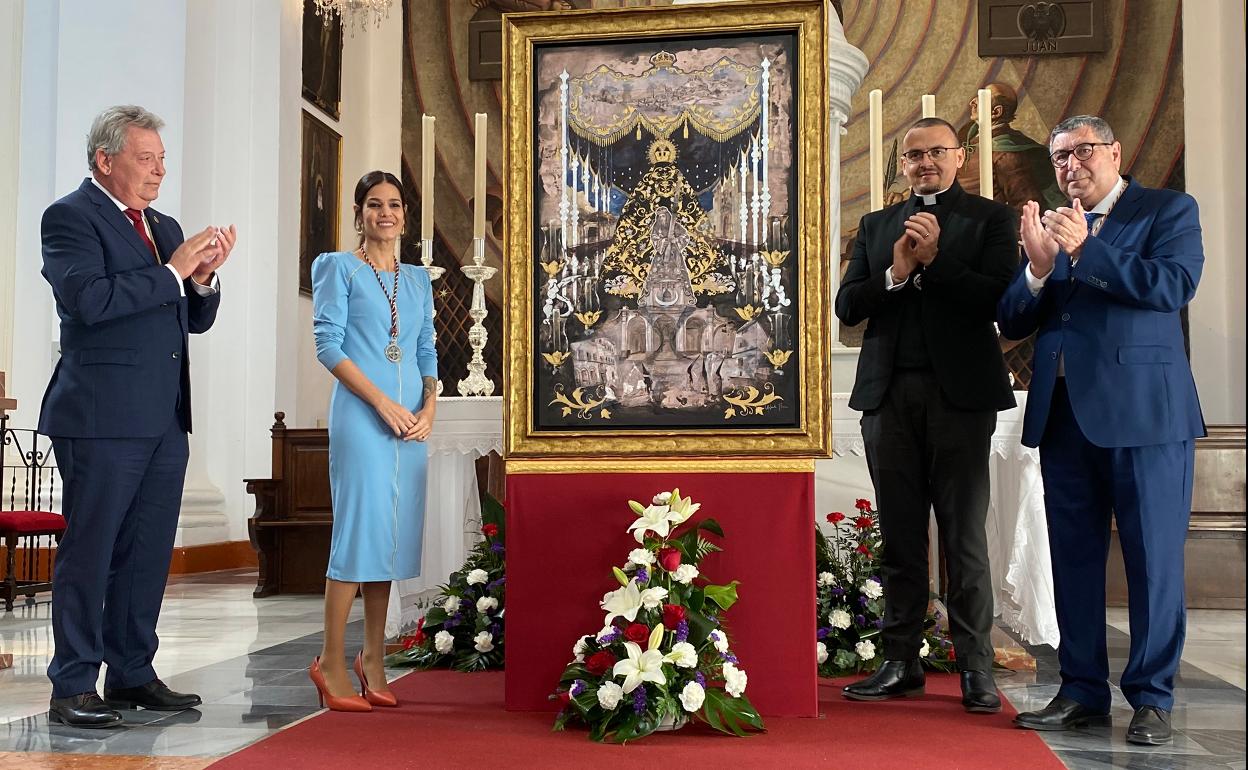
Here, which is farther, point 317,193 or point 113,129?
point 317,193

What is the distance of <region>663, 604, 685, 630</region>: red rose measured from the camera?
2994mm

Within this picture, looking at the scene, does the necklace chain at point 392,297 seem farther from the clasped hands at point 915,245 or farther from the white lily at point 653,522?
the clasped hands at point 915,245

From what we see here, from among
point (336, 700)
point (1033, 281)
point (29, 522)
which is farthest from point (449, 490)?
point (29, 522)

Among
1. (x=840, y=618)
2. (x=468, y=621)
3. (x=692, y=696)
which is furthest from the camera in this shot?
(x=468, y=621)

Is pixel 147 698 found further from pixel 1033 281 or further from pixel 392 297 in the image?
pixel 1033 281

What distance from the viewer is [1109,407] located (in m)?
3.16

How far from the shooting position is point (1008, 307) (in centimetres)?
344

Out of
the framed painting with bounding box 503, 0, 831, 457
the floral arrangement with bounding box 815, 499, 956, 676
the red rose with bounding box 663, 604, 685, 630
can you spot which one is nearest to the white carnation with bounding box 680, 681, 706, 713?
the red rose with bounding box 663, 604, 685, 630

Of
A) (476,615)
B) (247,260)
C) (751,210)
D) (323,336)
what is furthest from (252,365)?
(751,210)

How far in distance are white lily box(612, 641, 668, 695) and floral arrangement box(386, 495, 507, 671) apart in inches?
54.6

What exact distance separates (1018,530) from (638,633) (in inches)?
75.5

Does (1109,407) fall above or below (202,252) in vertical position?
below

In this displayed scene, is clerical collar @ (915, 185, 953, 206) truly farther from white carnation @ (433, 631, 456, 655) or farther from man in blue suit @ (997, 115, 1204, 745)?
white carnation @ (433, 631, 456, 655)

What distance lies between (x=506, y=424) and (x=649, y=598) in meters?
0.71
